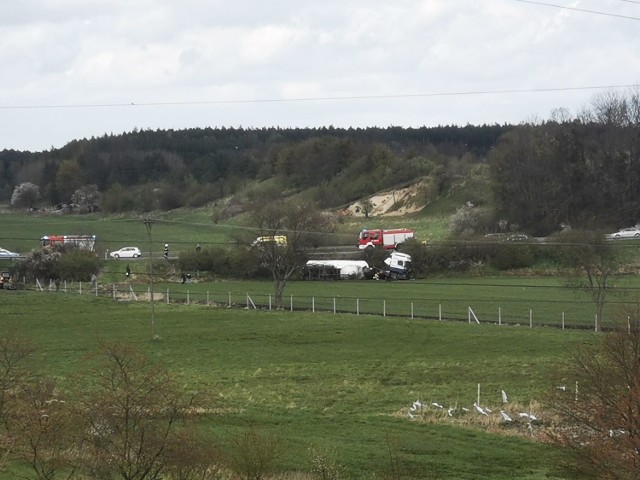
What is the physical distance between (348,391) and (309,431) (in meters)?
6.82

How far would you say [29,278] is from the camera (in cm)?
7012

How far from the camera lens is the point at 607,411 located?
19.2 m

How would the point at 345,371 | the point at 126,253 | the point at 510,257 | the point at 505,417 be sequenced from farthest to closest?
the point at 126,253
the point at 510,257
the point at 345,371
the point at 505,417

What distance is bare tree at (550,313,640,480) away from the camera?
17703 mm

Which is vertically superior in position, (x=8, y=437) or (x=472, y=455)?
(x=8, y=437)

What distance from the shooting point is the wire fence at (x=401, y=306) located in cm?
4988

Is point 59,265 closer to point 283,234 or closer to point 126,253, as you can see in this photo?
point 126,253

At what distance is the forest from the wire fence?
1763 centimetres

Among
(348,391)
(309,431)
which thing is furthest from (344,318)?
(309,431)

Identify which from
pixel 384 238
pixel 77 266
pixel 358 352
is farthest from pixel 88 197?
pixel 358 352

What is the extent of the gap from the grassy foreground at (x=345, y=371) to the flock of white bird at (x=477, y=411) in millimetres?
234

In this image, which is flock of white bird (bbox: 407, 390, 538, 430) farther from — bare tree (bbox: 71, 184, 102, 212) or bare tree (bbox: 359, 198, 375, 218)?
bare tree (bbox: 71, 184, 102, 212)

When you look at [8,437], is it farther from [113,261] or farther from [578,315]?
[113,261]

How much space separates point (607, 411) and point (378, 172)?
108913mm
